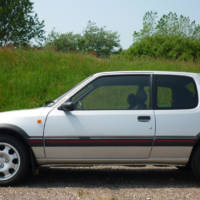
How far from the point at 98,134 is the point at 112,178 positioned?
1143mm

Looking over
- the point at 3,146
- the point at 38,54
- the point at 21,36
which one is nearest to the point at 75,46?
the point at 21,36

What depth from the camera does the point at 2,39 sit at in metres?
39.5

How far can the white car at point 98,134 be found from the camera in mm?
5344

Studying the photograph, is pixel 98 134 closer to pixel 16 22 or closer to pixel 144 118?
pixel 144 118

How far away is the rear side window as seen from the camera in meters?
5.56

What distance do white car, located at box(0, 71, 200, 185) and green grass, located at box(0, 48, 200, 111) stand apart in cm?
935

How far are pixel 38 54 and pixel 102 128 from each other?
1434cm

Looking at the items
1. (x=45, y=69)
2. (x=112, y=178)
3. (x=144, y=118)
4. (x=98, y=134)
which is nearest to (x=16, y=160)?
(x=98, y=134)

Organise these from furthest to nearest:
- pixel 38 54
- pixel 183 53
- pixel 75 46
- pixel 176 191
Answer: pixel 75 46 → pixel 183 53 → pixel 38 54 → pixel 176 191

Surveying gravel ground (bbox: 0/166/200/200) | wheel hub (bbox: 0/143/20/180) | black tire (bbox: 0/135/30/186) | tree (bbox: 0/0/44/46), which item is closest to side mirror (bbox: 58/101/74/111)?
black tire (bbox: 0/135/30/186)

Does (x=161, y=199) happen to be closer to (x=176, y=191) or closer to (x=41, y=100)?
(x=176, y=191)

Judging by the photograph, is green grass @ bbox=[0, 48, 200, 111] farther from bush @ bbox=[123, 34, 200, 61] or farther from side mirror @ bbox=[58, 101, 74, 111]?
bush @ bbox=[123, 34, 200, 61]

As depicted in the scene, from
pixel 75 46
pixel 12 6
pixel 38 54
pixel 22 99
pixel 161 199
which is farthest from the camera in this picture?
pixel 75 46

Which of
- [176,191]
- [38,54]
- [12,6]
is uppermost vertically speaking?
[12,6]
